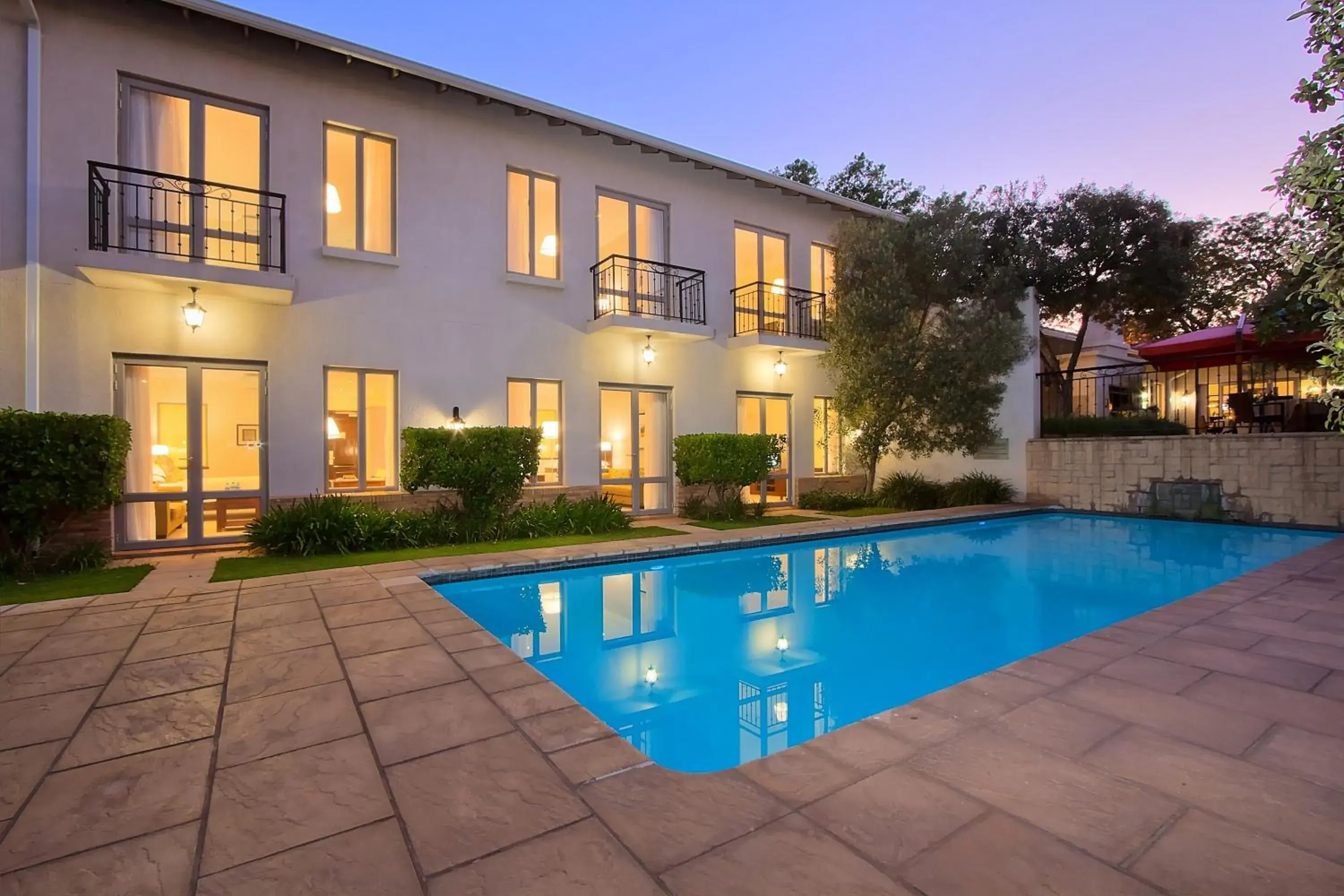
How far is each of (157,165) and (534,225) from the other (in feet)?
15.8

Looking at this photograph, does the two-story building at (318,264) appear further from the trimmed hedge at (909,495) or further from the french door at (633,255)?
the trimmed hedge at (909,495)

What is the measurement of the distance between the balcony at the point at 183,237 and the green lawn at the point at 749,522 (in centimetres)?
667

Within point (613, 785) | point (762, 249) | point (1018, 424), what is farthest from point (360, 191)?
point (1018, 424)

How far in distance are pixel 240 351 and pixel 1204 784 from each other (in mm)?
9707

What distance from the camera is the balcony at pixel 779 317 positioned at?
12.1 m

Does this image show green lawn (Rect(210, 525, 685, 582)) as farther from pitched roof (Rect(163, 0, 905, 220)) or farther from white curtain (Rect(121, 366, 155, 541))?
pitched roof (Rect(163, 0, 905, 220))

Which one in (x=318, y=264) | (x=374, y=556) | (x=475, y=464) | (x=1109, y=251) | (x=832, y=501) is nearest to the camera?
(x=374, y=556)

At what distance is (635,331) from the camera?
426 inches

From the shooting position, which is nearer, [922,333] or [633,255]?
[633,255]

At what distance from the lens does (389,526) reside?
7.84 metres

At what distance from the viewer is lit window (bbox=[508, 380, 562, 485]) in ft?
33.1

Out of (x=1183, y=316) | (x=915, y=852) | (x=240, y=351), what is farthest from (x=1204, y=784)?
(x=1183, y=316)

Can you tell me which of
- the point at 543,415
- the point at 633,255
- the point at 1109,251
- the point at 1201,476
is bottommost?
the point at 1201,476

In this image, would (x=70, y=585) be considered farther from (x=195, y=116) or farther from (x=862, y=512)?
(x=862, y=512)
